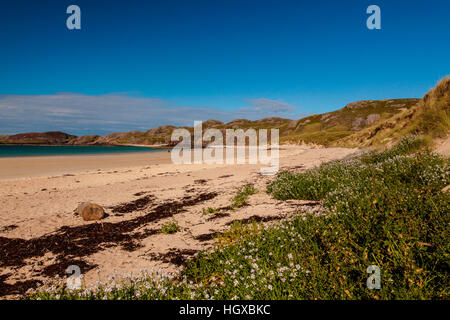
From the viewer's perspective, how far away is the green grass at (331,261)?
9.11ft

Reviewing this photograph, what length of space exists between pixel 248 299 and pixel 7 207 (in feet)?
46.0

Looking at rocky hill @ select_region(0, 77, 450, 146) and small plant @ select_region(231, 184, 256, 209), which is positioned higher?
rocky hill @ select_region(0, 77, 450, 146)

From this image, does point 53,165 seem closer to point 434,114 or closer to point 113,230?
point 113,230

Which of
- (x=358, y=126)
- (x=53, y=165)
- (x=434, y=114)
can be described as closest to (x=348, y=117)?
(x=358, y=126)

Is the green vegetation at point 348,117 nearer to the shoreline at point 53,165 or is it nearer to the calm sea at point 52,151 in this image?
the calm sea at point 52,151

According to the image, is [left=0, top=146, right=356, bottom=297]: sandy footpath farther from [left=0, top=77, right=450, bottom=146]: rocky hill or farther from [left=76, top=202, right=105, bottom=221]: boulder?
[left=0, top=77, right=450, bottom=146]: rocky hill

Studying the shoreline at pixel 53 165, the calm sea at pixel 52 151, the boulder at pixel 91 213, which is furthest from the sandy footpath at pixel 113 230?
the calm sea at pixel 52 151

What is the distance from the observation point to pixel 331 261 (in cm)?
336

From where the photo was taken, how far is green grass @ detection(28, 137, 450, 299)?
2777mm

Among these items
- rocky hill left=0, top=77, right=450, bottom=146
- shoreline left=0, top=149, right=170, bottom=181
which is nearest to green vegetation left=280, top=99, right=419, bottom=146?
rocky hill left=0, top=77, right=450, bottom=146

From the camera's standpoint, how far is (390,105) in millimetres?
116938

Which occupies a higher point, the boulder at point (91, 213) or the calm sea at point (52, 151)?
the calm sea at point (52, 151)

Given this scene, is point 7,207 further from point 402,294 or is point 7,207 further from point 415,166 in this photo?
point 415,166
